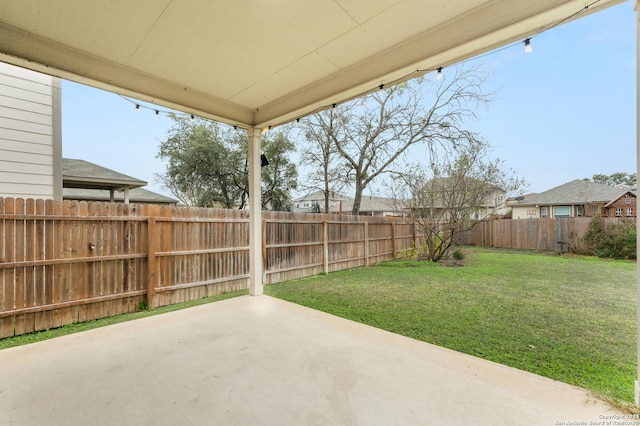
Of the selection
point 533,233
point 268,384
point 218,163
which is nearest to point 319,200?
point 218,163

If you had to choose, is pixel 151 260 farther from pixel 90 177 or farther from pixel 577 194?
pixel 577 194

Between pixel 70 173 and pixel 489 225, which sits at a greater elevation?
pixel 70 173

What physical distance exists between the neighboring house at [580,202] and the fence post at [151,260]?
1260cm

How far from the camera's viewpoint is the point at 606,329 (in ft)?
9.64

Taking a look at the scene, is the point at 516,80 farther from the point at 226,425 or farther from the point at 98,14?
the point at 226,425

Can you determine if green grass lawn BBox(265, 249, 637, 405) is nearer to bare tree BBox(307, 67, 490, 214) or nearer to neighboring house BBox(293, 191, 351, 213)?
bare tree BBox(307, 67, 490, 214)

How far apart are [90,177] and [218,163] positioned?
5913 millimetres

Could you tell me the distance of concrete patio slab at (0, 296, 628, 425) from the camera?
1.58m

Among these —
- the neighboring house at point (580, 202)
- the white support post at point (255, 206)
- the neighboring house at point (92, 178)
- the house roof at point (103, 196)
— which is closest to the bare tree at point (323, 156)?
the house roof at point (103, 196)

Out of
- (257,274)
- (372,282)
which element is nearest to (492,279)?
(372,282)

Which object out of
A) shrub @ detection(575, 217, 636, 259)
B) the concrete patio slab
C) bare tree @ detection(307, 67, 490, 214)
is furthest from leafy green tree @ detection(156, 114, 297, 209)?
shrub @ detection(575, 217, 636, 259)

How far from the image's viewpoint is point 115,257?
11.5 ft

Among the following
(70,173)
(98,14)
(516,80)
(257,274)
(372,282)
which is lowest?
(372,282)

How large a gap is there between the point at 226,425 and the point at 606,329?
13.0ft
